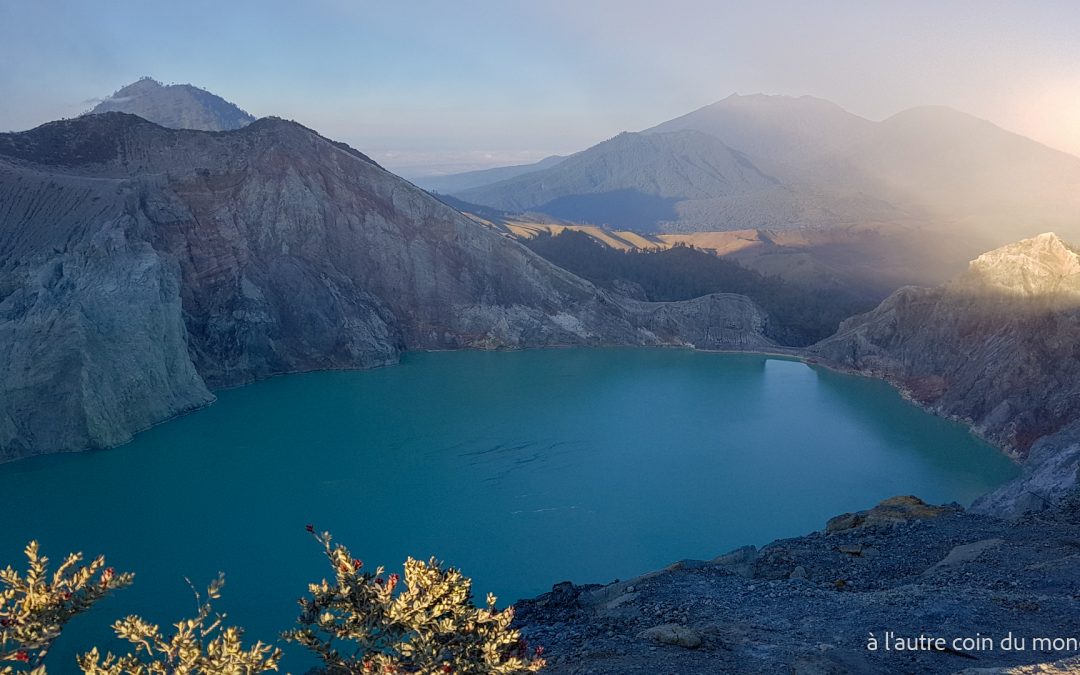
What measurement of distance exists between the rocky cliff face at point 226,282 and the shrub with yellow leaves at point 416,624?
2534cm

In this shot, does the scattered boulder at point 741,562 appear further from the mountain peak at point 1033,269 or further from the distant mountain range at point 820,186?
the distant mountain range at point 820,186

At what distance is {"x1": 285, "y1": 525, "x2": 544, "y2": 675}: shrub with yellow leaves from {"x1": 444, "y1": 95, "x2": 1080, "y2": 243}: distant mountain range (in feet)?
329

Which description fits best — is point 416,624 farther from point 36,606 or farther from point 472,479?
Result: point 472,479

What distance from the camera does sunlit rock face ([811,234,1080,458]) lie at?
3078 cm

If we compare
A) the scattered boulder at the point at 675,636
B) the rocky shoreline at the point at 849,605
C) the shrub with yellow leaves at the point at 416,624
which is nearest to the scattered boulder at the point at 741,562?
the rocky shoreline at the point at 849,605

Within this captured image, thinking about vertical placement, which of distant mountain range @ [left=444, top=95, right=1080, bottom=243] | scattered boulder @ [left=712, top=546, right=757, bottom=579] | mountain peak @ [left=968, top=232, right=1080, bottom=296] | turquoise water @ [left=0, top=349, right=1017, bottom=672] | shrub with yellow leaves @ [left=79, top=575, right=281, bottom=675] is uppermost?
distant mountain range @ [left=444, top=95, right=1080, bottom=243]

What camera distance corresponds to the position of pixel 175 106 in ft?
372

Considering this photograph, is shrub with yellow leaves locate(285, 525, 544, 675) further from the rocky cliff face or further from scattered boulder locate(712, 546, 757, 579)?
the rocky cliff face

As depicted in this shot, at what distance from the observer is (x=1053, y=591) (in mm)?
11805

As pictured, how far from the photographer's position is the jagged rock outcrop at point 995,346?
1193 inches

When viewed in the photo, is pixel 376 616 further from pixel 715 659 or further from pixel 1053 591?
pixel 1053 591

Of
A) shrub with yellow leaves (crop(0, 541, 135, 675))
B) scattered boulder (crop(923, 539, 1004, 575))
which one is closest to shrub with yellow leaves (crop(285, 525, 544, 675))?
shrub with yellow leaves (crop(0, 541, 135, 675))

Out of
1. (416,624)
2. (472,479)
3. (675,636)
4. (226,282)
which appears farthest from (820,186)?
(416,624)

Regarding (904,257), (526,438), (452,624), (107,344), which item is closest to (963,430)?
(526,438)
